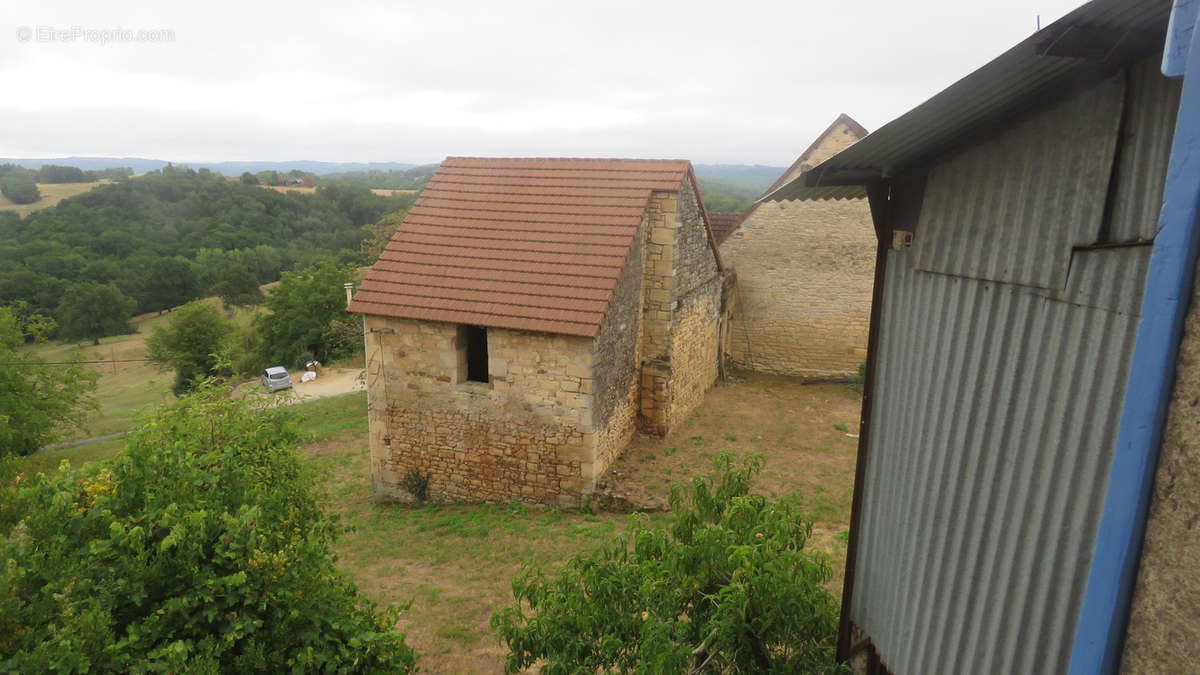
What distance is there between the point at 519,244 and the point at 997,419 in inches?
351

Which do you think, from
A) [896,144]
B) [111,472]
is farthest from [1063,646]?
[111,472]

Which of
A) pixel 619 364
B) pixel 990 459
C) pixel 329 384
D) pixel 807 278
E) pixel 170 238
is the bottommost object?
pixel 329 384

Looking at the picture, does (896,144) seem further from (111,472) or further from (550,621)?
(111,472)

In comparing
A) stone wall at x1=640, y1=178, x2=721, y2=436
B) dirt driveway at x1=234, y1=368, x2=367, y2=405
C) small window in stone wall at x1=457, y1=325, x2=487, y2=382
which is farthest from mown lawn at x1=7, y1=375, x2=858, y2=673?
dirt driveway at x1=234, y1=368, x2=367, y2=405

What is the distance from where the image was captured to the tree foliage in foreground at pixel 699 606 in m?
3.57

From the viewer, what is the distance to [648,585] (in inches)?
143

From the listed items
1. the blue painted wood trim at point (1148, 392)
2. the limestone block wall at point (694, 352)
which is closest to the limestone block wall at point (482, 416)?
the limestone block wall at point (694, 352)

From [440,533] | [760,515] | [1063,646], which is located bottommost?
[440,533]

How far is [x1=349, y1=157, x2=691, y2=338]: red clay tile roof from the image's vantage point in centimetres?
1016

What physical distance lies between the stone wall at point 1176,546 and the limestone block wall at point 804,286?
14857mm

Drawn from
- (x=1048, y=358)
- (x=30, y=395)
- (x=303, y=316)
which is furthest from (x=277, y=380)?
(x=1048, y=358)

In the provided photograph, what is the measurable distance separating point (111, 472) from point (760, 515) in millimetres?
4488

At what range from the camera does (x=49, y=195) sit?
79.6 metres

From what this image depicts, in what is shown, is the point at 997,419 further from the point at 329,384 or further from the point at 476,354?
the point at 329,384
